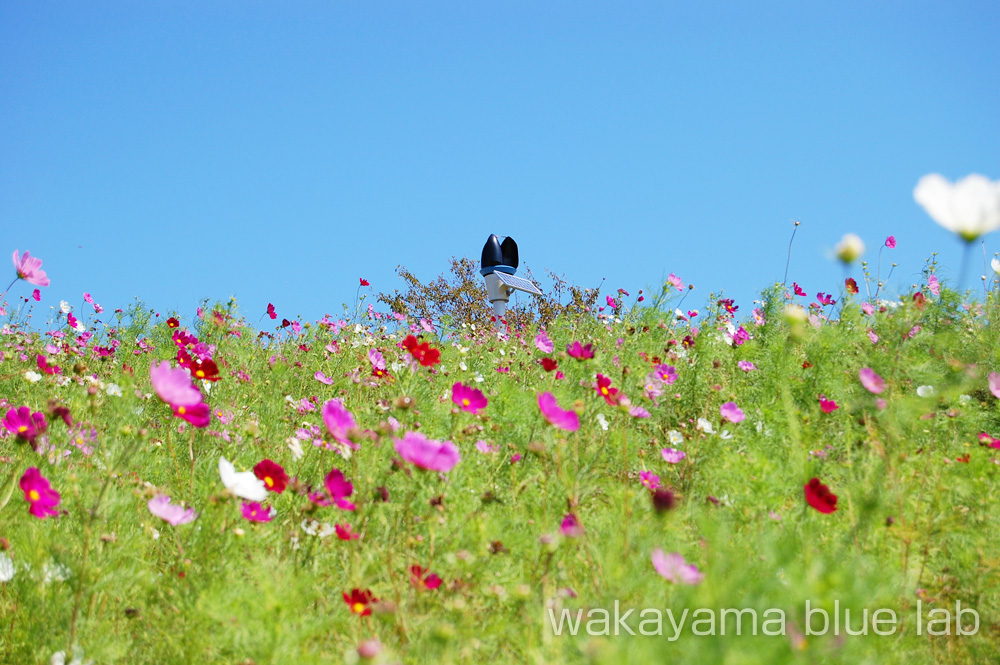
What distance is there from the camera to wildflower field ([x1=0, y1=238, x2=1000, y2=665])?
1.14 metres

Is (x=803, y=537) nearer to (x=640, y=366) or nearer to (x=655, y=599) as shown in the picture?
(x=655, y=599)

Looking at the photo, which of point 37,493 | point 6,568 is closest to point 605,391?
point 37,493

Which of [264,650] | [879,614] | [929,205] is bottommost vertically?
[264,650]

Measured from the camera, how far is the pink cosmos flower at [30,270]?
6.79 feet

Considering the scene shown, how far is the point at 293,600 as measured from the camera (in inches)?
46.1

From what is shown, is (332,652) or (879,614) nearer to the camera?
(332,652)

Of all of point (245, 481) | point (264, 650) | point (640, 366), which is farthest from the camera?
point (640, 366)

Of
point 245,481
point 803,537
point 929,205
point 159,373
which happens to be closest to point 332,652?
Answer: point 245,481

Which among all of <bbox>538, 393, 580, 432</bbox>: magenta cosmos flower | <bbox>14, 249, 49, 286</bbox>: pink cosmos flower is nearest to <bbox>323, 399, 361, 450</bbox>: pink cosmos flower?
<bbox>538, 393, 580, 432</bbox>: magenta cosmos flower

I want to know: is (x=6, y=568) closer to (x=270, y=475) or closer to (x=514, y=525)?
(x=270, y=475)

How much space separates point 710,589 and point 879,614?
2.76ft

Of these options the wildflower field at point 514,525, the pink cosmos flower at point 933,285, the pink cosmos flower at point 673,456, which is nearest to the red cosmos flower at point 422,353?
the wildflower field at point 514,525

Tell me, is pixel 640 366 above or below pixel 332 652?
above

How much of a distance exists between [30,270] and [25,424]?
68 cm
